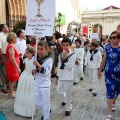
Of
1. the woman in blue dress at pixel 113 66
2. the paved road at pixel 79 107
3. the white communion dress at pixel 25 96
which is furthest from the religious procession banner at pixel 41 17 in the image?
the paved road at pixel 79 107

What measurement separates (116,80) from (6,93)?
3.43 metres

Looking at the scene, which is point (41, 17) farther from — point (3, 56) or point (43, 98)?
point (3, 56)

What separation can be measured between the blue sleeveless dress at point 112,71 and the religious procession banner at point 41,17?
1.47 metres

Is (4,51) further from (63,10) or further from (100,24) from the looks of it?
(100,24)

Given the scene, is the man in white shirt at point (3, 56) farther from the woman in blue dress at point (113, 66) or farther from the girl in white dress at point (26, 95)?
the woman in blue dress at point (113, 66)

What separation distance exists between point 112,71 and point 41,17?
71.9 inches

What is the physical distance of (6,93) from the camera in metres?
7.00

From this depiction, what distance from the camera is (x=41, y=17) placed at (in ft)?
14.0

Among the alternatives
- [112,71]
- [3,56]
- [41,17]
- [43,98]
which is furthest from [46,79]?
[3,56]

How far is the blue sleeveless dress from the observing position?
4.91 metres

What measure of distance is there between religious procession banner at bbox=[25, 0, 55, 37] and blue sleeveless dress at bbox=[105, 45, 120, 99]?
4.81 feet

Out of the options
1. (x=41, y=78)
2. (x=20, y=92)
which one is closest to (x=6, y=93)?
(x=20, y=92)

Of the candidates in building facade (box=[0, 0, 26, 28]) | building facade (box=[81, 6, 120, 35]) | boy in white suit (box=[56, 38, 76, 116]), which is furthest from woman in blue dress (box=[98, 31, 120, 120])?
building facade (box=[81, 6, 120, 35])

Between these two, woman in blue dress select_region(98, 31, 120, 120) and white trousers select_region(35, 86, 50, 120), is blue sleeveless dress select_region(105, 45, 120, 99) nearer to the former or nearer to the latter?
woman in blue dress select_region(98, 31, 120, 120)
